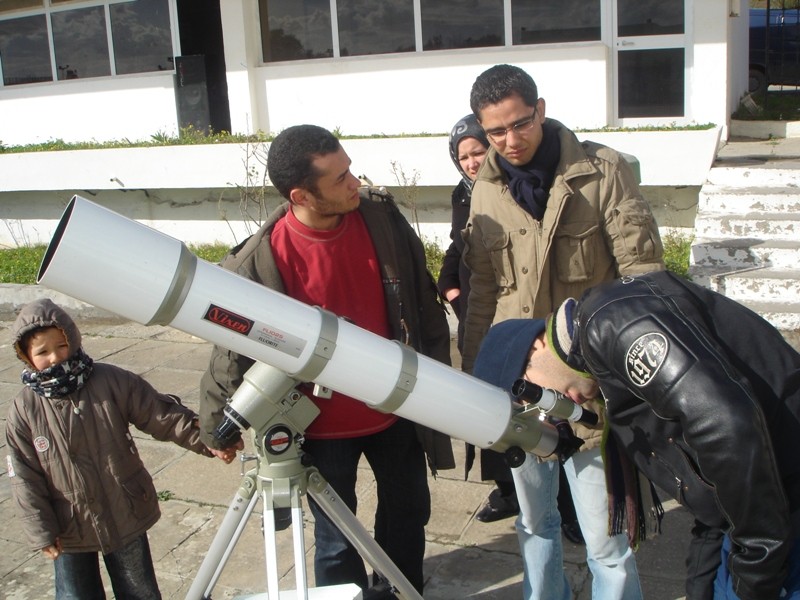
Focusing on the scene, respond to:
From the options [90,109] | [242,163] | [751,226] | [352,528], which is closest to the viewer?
[352,528]

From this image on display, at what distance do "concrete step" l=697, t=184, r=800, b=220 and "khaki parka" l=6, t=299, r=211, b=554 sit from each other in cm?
502

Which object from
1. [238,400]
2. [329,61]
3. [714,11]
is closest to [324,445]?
[238,400]

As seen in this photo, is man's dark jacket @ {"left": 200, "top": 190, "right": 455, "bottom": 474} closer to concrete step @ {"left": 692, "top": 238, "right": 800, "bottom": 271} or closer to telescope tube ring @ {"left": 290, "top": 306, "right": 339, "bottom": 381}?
telescope tube ring @ {"left": 290, "top": 306, "right": 339, "bottom": 381}

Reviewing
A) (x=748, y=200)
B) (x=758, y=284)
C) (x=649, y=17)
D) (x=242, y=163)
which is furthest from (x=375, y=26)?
(x=758, y=284)

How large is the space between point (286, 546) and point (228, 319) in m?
2.04

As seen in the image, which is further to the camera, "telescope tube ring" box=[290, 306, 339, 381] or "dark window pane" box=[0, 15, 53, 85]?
"dark window pane" box=[0, 15, 53, 85]

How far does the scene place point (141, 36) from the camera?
1045cm

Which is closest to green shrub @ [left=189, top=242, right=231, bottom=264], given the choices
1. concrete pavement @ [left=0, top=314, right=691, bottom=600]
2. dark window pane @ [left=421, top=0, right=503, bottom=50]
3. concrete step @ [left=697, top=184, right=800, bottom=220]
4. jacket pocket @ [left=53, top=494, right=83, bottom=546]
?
dark window pane @ [left=421, top=0, right=503, bottom=50]

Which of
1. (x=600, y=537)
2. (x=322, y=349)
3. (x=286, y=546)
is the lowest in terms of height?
(x=286, y=546)

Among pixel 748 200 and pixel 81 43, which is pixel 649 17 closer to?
pixel 748 200

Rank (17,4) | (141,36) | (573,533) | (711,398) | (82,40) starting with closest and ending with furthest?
(711,398) < (573,533) < (141,36) < (82,40) < (17,4)

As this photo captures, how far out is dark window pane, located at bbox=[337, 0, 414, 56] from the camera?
29.5 ft

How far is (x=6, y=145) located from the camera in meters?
11.2

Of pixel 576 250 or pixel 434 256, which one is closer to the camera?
pixel 576 250
